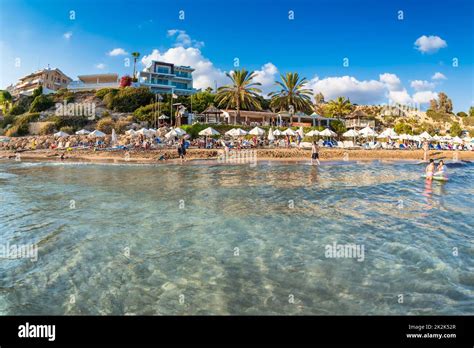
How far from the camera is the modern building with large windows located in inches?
2744

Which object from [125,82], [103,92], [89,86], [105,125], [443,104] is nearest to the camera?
[105,125]

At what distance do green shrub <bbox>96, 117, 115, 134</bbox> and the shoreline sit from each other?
518 inches

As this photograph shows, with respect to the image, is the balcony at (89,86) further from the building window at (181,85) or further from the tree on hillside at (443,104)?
the tree on hillside at (443,104)

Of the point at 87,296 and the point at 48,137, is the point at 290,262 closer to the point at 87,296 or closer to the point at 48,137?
the point at 87,296

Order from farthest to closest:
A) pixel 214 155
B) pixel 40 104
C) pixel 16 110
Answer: pixel 16 110 < pixel 40 104 < pixel 214 155

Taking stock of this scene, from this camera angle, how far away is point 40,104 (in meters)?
59.2

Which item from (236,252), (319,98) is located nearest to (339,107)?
(319,98)

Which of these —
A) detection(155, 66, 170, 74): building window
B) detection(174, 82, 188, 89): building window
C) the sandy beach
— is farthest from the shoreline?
detection(174, 82, 188, 89): building window

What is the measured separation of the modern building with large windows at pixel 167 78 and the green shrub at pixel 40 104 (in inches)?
752

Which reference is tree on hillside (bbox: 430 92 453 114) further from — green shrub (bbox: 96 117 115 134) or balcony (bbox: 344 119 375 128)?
green shrub (bbox: 96 117 115 134)

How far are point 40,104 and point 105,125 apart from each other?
2233cm

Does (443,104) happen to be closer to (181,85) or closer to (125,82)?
(181,85)

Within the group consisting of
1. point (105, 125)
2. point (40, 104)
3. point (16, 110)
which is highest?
point (40, 104)

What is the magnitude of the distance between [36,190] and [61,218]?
6.53 m
